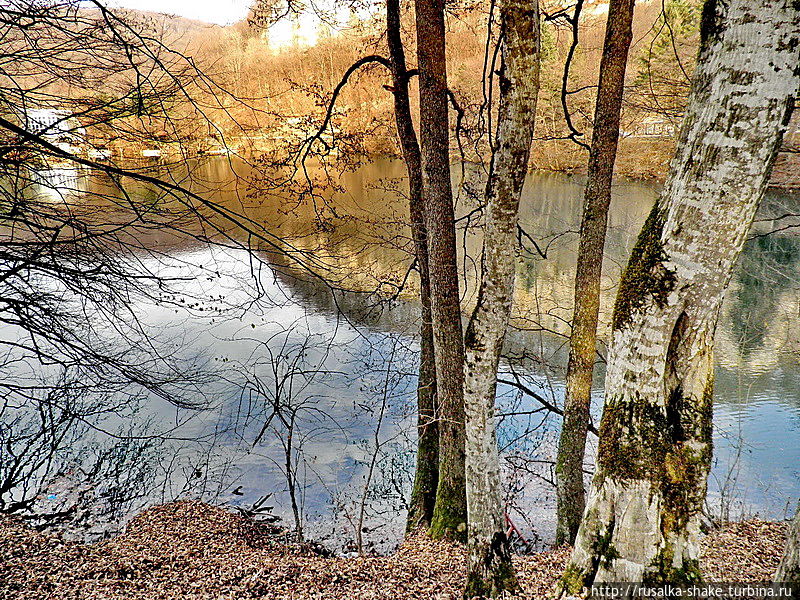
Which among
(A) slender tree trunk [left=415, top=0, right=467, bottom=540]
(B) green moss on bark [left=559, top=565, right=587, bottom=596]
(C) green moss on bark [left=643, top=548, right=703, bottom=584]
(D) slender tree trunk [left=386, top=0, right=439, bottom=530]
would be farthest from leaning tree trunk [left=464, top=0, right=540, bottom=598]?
(D) slender tree trunk [left=386, top=0, right=439, bottom=530]

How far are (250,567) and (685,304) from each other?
440 cm

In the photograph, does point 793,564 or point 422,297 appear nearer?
point 793,564

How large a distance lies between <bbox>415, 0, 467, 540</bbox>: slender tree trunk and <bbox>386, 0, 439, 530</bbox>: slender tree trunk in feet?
1.87

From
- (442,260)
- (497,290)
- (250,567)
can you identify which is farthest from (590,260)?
(250,567)

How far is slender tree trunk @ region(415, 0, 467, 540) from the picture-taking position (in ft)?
14.6

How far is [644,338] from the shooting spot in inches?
83.6

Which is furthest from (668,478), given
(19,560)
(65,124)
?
(19,560)

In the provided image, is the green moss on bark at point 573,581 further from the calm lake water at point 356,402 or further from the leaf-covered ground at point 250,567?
the calm lake water at point 356,402

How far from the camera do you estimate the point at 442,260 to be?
4.61 metres

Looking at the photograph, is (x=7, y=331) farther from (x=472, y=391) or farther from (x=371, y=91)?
(x=472, y=391)

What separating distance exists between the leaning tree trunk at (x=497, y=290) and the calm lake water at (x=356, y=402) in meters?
1.83

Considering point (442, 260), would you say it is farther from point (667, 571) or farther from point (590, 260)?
point (667, 571)

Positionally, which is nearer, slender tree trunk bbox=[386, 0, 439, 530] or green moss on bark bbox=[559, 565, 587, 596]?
green moss on bark bbox=[559, 565, 587, 596]

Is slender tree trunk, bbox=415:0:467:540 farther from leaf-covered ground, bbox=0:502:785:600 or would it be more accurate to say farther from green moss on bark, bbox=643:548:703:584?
green moss on bark, bbox=643:548:703:584
